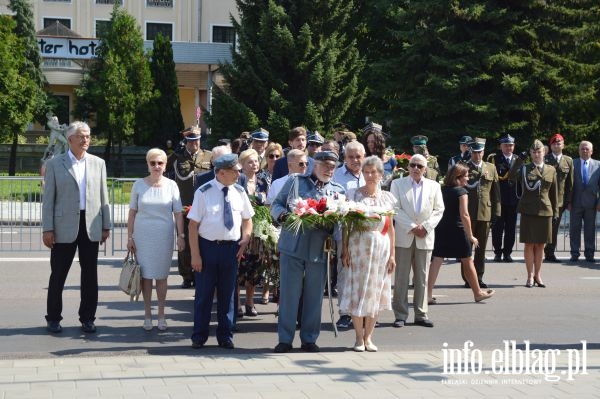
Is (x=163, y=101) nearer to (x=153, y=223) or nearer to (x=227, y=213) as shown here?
(x=153, y=223)

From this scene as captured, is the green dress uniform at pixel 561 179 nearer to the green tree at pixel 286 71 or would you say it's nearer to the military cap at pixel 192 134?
the military cap at pixel 192 134

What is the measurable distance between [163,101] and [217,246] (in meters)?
39.0

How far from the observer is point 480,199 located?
1474cm

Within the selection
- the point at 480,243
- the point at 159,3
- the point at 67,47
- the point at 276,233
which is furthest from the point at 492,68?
the point at 159,3

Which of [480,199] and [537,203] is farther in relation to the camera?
[537,203]

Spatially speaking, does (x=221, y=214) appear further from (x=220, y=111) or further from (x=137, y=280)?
(x=220, y=111)

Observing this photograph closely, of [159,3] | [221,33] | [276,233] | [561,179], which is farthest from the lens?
[221,33]

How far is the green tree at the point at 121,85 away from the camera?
46.2 m

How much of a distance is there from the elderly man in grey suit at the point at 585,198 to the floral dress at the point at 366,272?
8888 mm

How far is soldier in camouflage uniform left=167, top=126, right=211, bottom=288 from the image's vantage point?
13834 millimetres

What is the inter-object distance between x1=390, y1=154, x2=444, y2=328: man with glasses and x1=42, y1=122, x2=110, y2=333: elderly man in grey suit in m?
3.36

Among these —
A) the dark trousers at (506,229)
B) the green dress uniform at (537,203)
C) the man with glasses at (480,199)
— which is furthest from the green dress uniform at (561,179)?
the man with glasses at (480,199)

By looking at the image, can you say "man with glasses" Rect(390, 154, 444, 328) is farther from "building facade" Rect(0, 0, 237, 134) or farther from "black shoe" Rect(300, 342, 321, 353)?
"building facade" Rect(0, 0, 237, 134)

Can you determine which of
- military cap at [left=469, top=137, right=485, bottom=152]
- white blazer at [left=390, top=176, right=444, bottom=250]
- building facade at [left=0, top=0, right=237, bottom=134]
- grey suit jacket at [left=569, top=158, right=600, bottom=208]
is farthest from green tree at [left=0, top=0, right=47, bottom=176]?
white blazer at [left=390, top=176, right=444, bottom=250]
